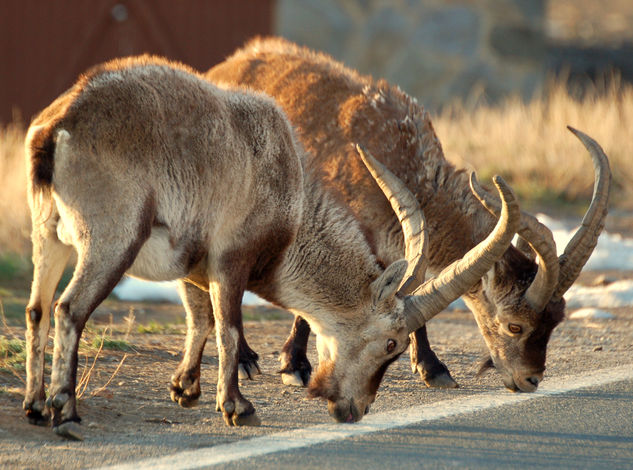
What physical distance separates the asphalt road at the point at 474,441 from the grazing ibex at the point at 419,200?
58 centimetres

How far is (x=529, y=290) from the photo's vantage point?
711cm

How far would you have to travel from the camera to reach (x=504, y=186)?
223 inches

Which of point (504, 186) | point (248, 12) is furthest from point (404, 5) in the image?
point (504, 186)

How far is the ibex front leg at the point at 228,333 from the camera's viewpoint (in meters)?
5.82

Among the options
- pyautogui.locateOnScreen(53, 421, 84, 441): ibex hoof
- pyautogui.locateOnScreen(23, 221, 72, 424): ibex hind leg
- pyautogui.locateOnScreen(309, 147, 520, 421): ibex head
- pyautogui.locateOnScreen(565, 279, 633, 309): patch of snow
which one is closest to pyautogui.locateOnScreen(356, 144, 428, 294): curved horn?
pyautogui.locateOnScreen(309, 147, 520, 421): ibex head

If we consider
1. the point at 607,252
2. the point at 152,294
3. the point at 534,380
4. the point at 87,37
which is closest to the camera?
the point at 534,380

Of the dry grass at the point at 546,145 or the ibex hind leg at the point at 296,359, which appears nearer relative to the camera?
the ibex hind leg at the point at 296,359

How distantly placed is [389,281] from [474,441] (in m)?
1.09

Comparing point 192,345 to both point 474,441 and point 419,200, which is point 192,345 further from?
point 419,200

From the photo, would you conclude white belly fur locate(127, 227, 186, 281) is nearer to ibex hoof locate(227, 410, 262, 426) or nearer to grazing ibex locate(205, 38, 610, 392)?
ibex hoof locate(227, 410, 262, 426)

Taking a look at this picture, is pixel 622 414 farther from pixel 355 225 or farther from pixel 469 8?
pixel 469 8

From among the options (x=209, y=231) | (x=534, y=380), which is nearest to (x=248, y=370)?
(x=209, y=231)

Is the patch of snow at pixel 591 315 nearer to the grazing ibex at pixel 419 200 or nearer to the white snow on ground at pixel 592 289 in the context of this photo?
the white snow on ground at pixel 592 289

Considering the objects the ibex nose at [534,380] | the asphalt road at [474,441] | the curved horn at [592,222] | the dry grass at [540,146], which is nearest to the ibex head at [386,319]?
the asphalt road at [474,441]
